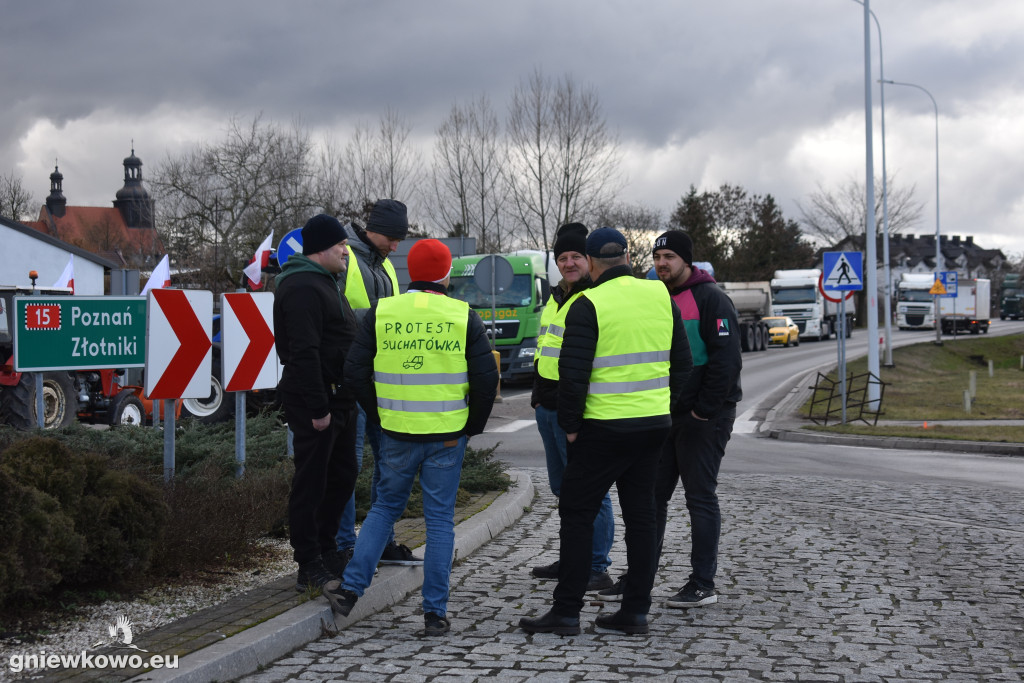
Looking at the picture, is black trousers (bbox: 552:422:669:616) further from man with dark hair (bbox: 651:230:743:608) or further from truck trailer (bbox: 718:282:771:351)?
truck trailer (bbox: 718:282:771:351)

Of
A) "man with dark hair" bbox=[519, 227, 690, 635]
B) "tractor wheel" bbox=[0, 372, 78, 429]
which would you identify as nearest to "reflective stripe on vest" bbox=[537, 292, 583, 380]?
"man with dark hair" bbox=[519, 227, 690, 635]

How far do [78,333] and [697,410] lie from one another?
178 inches

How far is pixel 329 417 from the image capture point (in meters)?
5.34

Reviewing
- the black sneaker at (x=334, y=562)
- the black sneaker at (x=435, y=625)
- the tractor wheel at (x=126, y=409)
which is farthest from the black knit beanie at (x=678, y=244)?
the tractor wheel at (x=126, y=409)

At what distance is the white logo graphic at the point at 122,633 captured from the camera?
4502 mm

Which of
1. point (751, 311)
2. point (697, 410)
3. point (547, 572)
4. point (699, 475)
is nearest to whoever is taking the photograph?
point (697, 410)

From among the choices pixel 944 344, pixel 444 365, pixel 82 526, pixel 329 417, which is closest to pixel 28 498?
pixel 82 526

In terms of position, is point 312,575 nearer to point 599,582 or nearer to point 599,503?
point 599,503

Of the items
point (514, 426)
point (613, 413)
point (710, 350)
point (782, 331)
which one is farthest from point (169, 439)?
point (782, 331)

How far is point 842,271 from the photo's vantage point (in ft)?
61.8

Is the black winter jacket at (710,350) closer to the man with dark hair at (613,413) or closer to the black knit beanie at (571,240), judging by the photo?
the man with dark hair at (613,413)

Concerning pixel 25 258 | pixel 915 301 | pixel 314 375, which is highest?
pixel 25 258

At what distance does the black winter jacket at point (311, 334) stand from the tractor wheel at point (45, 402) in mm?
6955

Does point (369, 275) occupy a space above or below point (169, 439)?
above
